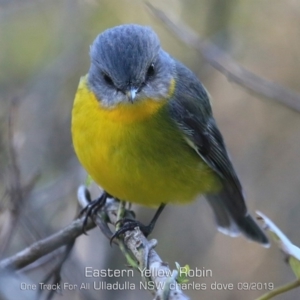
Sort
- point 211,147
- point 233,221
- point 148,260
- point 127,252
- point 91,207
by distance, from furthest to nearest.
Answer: point 233,221, point 211,147, point 91,207, point 127,252, point 148,260

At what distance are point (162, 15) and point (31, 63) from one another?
1.59 metres

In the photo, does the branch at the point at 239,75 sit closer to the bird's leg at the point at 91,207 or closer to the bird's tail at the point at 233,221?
the bird's tail at the point at 233,221

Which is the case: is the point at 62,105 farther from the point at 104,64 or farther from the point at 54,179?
the point at 104,64

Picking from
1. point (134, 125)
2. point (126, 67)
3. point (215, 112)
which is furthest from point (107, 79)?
point (215, 112)

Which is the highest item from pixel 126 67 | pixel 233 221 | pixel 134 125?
pixel 126 67

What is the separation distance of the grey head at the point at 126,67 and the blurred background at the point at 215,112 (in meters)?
0.96

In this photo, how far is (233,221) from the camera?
4957mm

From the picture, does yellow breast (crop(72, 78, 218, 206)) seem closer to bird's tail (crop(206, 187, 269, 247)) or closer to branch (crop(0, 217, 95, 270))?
branch (crop(0, 217, 95, 270))

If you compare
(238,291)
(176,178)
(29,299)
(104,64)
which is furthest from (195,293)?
(29,299)

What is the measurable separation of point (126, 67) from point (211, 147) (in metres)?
1.07

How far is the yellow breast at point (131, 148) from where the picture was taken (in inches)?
138

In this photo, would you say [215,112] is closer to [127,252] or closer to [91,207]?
[91,207]

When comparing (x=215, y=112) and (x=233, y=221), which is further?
(x=215, y=112)

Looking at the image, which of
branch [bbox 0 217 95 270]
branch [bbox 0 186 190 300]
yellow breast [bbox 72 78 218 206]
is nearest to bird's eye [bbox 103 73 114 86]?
yellow breast [bbox 72 78 218 206]
